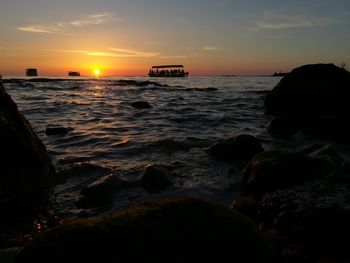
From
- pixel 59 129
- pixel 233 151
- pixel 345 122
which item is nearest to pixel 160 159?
pixel 233 151

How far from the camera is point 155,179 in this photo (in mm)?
6219

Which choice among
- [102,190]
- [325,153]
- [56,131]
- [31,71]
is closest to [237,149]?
[325,153]

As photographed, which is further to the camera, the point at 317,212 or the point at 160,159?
the point at 160,159

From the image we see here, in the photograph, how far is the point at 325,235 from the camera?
3.29 metres

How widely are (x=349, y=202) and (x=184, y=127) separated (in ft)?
28.8

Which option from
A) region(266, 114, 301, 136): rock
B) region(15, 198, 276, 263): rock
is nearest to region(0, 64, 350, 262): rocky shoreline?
region(15, 198, 276, 263): rock

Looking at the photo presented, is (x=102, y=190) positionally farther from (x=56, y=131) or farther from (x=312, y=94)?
(x=312, y=94)

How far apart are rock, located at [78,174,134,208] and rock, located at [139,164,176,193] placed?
0.25m

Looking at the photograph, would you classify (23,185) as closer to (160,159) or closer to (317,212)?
(160,159)

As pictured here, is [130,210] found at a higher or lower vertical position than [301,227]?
higher

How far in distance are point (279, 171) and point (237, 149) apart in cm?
290

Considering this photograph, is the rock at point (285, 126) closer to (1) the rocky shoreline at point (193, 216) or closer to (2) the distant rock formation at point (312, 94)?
(2) the distant rock formation at point (312, 94)

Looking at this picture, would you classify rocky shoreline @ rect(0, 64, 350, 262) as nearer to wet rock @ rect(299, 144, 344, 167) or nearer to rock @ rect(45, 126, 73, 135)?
wet rock @ rect(299, 144, 344, 167)

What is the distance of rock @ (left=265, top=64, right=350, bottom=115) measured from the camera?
1469 centimetres
